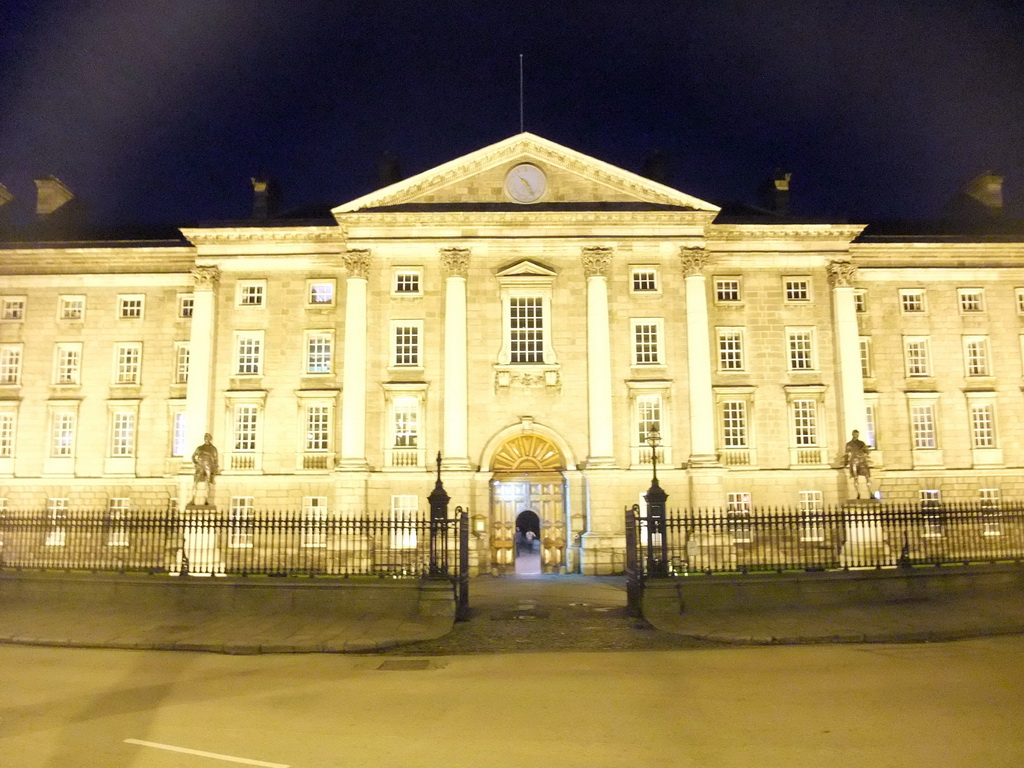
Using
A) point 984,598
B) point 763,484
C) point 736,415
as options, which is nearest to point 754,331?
point 736,415

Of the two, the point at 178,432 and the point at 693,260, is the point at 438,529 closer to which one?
the point at 693,260

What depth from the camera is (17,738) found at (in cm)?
895

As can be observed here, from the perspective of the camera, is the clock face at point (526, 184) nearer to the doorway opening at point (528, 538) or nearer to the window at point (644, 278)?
the window at point (644, 278)

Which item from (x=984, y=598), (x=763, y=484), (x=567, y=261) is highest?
(x=567, y=261)

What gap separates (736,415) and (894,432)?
8058mm

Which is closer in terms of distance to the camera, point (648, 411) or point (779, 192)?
point (648, 411)

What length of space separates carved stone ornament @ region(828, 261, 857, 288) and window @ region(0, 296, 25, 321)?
39.0 m

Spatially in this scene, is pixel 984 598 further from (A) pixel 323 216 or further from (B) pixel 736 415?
(A) pixel 323 216

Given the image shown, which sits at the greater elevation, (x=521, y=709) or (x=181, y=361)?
(x=181, y=361)

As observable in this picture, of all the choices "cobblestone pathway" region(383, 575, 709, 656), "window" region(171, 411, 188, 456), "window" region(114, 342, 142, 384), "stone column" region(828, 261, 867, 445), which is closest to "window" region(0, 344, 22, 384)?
"window" region(114, 342, 142, 384)

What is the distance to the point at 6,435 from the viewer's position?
39156mm

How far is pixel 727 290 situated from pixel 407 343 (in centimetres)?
1506

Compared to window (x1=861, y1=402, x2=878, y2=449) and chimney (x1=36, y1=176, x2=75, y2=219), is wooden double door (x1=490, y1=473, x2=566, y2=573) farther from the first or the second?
chimney (x1=36, y1=176, x2=75, y2=219)

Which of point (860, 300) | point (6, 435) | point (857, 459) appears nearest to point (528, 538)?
point (860, 300)
